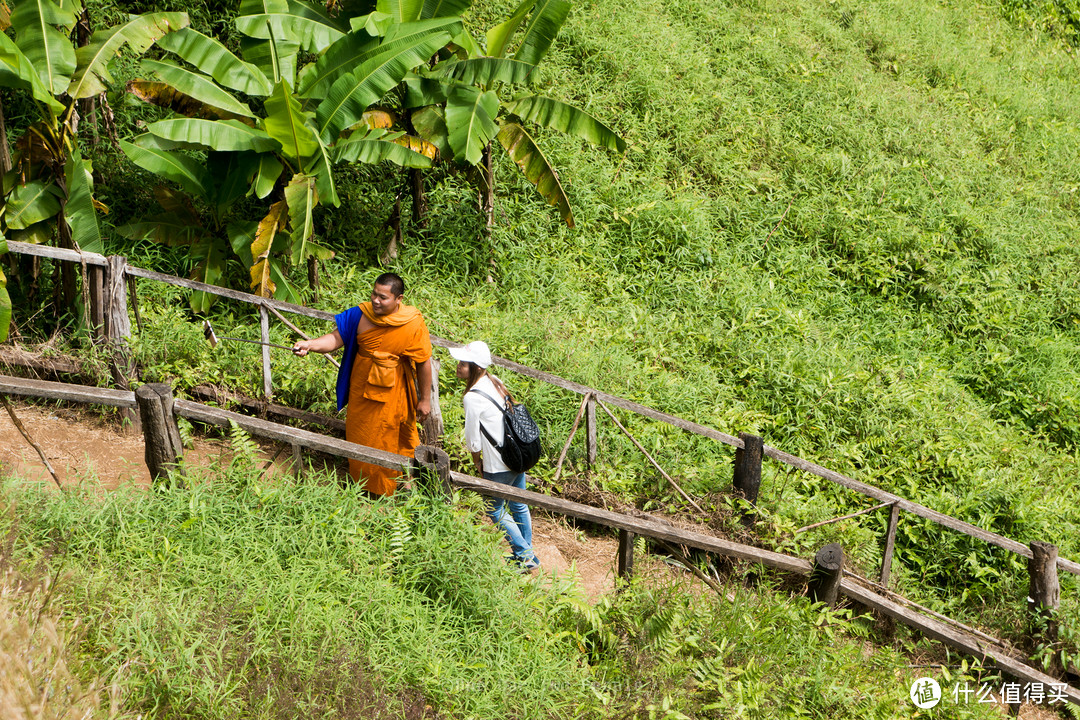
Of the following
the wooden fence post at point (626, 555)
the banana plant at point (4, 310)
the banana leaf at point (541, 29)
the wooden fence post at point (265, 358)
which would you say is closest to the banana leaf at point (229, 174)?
the wooden fence post at point (265, 358)

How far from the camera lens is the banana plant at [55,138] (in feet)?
18.7

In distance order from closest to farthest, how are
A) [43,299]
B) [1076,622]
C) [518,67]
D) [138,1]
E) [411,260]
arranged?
[1076,622], [43,299], [518,67], [411,260], [138,1]

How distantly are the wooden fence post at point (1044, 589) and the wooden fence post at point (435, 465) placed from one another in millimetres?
4375

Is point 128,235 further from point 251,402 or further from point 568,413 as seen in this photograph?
point 568,413

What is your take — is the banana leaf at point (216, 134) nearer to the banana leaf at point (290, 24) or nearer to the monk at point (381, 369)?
the banana leaf at point (290, 24)

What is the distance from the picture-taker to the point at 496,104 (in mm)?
7227

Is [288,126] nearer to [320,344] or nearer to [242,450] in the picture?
[320,344]

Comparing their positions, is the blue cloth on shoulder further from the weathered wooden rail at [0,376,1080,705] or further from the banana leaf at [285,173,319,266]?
the banana leaf at [285,173,319,266]

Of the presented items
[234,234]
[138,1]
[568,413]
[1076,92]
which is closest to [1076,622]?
[568,413]

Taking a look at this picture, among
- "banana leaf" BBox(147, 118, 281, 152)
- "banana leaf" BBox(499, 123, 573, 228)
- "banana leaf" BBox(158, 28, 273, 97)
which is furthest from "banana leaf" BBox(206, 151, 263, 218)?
"banana leaf" BBox(499, 123, 573, 228)

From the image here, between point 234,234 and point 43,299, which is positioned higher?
point 234,234

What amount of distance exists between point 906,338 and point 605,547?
16.8 feet

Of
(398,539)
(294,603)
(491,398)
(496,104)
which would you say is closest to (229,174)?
(496,104)

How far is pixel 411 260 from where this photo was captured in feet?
26.3
